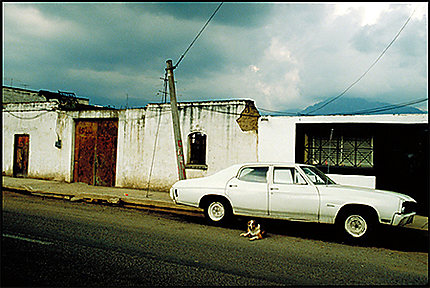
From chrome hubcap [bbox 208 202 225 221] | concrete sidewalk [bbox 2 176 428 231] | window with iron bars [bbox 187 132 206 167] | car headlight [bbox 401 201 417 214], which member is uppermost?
window with iron bars [bbox 187 132 206 167]

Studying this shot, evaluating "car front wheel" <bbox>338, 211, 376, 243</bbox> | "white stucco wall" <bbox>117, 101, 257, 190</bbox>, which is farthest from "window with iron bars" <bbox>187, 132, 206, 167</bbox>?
"car front wheel" <bbox>338, 211, 376, 243</bbox>

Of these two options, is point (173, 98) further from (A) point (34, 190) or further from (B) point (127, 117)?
(A) point (34, 190)

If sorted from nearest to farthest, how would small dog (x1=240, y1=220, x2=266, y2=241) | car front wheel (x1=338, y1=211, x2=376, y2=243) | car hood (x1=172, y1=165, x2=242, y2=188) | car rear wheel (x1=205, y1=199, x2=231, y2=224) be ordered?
car front wheel (x1=338, y1=211, x2=376, y2=243) < small dog (x1=240, y1=220, x2=266, y2=241) < car rear wheel (x1=205, y1=199, x2=231, y2=224) < car hood (x1=172, y1=165, x2=242, y2=188)

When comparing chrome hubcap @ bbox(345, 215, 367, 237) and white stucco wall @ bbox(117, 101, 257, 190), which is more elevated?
white stucco wall @ bbox(117, 101, 257, 190)

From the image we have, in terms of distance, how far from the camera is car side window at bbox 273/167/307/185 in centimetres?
769

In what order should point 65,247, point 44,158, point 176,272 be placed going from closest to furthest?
1. point 176,272
2. point 65,247
3. point 44,158

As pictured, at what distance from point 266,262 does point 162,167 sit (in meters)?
9.29

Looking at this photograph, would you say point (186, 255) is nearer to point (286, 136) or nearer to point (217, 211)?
point (217, 211)

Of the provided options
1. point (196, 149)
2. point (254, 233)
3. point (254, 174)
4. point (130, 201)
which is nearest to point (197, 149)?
point (196, 149)

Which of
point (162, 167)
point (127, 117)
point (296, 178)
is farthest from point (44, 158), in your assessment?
point (296, 178)

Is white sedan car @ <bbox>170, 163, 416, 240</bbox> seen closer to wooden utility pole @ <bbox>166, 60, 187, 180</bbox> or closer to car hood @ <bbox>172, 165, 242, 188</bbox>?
car hood @ <bbox>172, 165, 242, 188</bbox>

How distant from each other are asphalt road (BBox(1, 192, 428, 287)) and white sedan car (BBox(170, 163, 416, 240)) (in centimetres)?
44

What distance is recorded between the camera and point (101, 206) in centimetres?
1077

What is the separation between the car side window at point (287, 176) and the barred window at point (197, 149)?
608 cm
